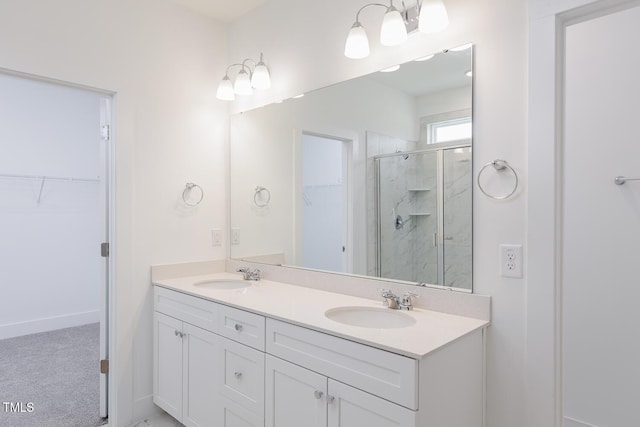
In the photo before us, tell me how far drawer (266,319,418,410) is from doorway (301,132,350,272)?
605mm

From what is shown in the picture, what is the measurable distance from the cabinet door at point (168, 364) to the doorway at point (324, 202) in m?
0.83

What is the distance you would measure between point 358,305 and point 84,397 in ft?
6.74

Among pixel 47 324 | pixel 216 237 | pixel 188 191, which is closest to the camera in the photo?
pixel 188 191

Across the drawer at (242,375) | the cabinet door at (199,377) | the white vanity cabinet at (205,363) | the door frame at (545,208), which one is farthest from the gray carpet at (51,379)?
the door frame at (545,208)

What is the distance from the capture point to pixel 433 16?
61.2 inches

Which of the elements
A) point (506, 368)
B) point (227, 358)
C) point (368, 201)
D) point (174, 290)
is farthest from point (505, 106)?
point (174, 290)

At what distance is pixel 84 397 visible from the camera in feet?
8.38

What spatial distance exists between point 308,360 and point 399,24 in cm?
142

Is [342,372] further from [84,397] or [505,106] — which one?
[84,397]

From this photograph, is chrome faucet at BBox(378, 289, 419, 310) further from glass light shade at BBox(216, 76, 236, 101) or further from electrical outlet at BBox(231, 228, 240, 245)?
glass light shade at BBox(216, 76, 236, 101)

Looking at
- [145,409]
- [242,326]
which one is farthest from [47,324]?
[242,326]

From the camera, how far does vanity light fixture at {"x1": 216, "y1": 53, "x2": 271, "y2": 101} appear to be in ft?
7.81

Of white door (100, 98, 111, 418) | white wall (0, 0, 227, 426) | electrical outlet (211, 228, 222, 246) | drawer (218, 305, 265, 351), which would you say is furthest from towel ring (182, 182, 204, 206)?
drawer (218, 305, 265, 351)

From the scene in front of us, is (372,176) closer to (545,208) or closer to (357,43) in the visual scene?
(357,43)
